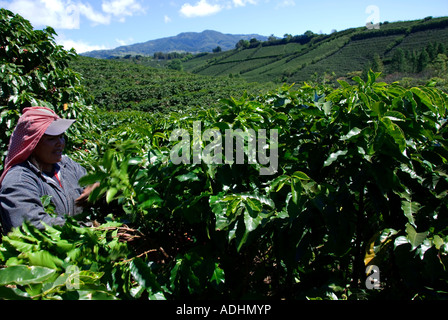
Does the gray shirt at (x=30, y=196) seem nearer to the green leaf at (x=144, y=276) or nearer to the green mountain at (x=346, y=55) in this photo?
the green leaf at (x=144, y=276)

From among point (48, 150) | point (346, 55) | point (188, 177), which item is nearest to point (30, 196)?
point (48, 150)

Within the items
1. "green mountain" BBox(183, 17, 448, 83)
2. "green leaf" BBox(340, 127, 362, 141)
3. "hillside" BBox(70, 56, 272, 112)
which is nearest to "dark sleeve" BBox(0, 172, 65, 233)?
"green leaf" BBox(340, 127, 362, 141)

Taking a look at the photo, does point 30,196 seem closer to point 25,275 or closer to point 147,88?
point 25,275

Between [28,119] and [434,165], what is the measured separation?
2.37m

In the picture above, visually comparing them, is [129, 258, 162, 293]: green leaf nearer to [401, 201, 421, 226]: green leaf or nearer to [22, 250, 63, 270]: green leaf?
[22, 250, 63, 270]: green leaf

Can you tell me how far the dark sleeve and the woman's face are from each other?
0.74ft

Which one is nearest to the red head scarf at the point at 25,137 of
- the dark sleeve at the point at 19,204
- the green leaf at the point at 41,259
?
the dark sleeve at the point at 19,204

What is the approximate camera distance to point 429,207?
1.16 metres

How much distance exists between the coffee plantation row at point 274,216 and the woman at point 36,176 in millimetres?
652

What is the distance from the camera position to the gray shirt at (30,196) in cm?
180

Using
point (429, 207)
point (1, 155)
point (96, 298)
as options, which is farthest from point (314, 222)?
point (1, 155)

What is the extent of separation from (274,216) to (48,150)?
69.2 inches

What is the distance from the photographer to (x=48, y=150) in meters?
2.12

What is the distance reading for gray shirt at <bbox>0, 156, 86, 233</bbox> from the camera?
1.80m
